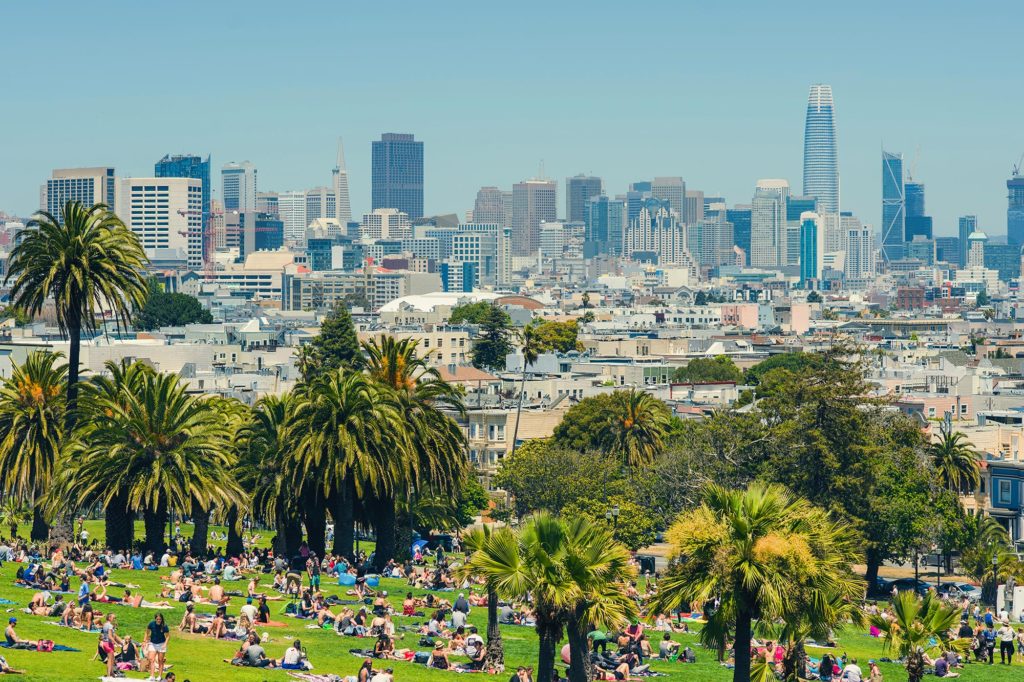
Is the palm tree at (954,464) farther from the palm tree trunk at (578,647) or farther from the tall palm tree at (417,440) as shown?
the palm tree trunk at (578,647)

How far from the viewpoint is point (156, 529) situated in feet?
197

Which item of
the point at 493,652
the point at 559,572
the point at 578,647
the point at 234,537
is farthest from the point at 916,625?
the point at 234,537

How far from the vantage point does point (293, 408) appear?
61969mm

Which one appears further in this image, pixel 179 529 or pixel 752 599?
pixel 179 529

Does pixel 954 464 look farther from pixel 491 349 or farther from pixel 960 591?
pixel 491 349

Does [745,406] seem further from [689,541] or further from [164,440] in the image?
[689,541]

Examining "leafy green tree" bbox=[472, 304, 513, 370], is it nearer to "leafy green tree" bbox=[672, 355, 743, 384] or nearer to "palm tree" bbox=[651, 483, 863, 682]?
"leafy green tree" bbox=[672, 355, 743, 384]

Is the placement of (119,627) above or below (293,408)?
below

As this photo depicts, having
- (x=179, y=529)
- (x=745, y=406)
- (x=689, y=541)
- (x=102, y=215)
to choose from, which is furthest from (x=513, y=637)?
(x=745, y=406)

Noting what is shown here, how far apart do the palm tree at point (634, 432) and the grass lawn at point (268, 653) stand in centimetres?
4224

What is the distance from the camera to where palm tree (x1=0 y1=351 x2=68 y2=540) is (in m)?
63.3

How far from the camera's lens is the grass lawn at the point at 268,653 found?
39.5 metres

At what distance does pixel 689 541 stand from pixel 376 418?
88.6ft

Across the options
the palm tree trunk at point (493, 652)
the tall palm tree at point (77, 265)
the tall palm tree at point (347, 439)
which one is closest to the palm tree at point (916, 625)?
the palm tree trunk at point (493, 652)
